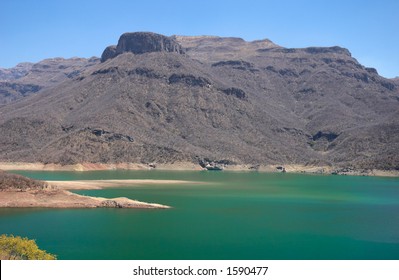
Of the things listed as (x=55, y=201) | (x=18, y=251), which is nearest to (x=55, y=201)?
(x=55, y=201)

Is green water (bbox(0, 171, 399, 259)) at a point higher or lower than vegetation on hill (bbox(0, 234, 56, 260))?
lower

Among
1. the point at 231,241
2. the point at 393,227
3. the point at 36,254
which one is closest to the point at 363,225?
the point at 393,227

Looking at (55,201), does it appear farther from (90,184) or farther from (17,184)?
(90,184)

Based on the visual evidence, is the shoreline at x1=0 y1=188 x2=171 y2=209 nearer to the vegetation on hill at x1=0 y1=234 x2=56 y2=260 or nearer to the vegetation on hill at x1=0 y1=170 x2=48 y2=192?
the vegetation on hill at x1=0 y1=170 x2=48 y2=192

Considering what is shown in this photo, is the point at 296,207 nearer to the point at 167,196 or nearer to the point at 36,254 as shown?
the point at 167,196

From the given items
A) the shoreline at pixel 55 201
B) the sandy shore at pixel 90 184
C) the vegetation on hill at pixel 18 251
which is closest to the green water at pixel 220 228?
the shoreline at pixel 55 201

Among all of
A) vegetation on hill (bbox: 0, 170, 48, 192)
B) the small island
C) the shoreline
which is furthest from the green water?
vegetation on hill (bbox: 0, 170, 48, 192)

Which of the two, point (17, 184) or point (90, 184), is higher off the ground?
point (17, 184)

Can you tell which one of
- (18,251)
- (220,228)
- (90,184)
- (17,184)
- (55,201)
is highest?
(17,184)
